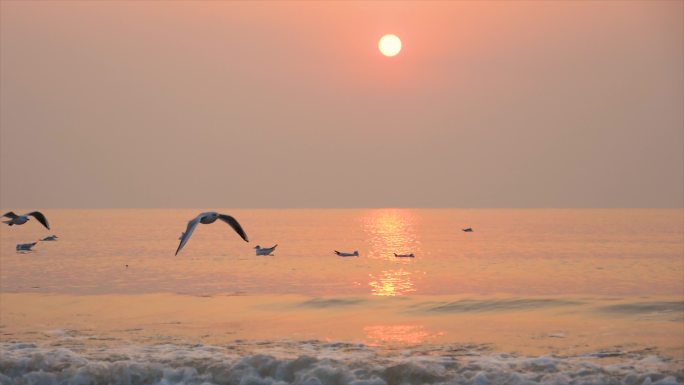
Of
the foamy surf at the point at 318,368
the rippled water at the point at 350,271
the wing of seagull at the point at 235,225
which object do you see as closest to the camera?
the wing of seagull at the point at 235,225

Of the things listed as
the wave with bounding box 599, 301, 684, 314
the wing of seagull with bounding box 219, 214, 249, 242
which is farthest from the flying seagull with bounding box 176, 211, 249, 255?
the wave with bounding box 599, 301, 684, 314

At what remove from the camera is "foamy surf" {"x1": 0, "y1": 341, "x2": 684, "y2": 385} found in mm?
22078

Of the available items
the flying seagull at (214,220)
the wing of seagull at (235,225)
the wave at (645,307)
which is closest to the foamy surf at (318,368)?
the flying seagull at (214,220)

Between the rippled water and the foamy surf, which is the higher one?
the rippled water

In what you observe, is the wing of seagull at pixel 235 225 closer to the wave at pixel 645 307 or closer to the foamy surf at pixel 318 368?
the foamy surf at pixel 318 368

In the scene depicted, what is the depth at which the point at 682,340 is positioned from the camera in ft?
92.8

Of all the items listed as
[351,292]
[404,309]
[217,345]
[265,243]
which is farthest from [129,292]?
[265,243]

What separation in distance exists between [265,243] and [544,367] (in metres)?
106

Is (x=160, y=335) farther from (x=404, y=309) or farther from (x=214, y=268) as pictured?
(x=214, y=268)

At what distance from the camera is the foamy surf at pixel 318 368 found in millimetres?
22078

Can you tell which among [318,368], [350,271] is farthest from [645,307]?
[350,271]

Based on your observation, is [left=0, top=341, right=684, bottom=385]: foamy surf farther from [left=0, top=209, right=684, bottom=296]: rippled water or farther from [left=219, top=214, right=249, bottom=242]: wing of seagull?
[left=0, top=209, right=684, bottom=296]: rippled water

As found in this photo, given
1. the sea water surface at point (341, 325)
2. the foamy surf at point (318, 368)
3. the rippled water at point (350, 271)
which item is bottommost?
the foamy surf at point (318, 368)

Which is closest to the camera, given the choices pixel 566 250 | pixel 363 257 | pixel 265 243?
pixel 363 257
